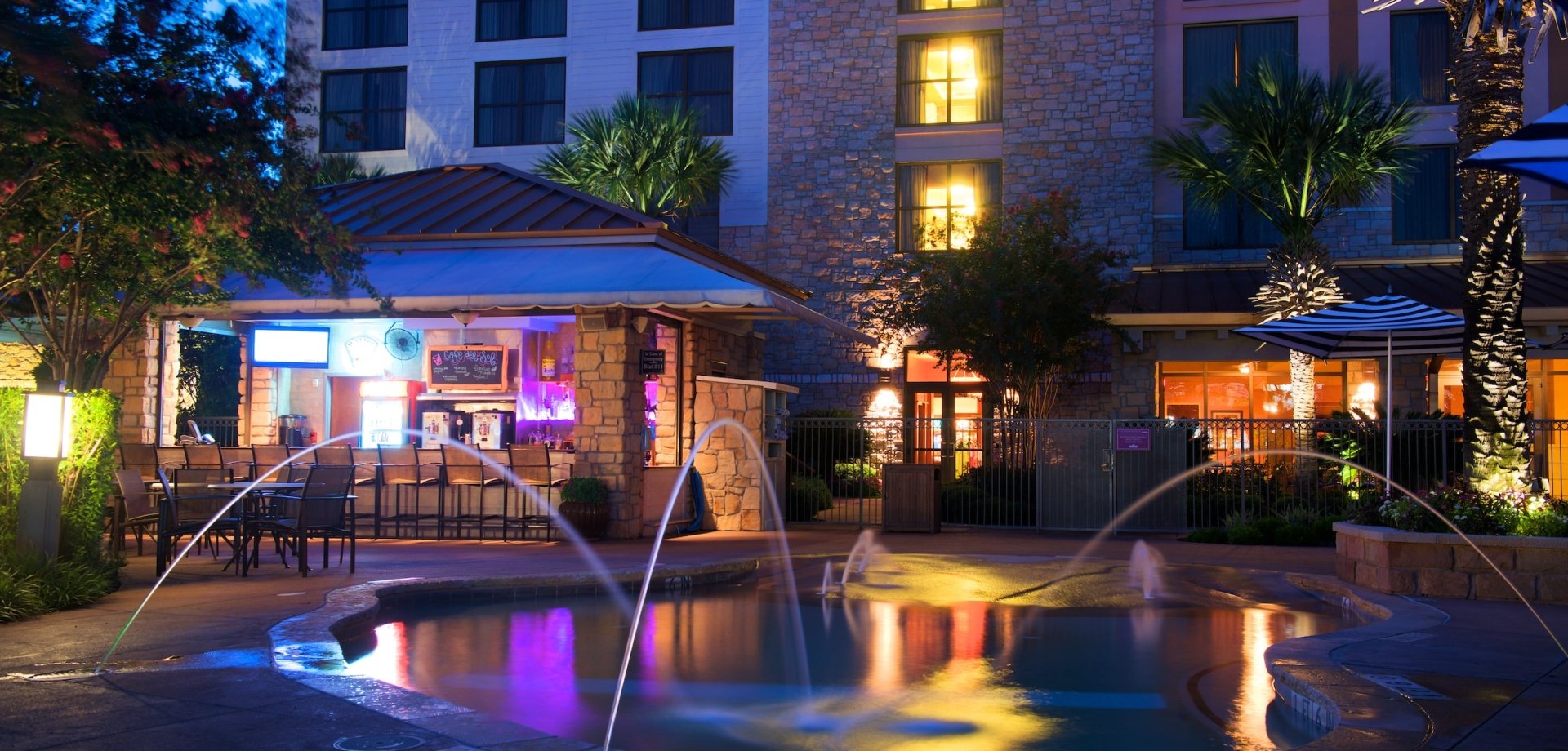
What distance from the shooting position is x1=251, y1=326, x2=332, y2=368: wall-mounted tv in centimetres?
1958

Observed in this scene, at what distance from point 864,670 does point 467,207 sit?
13.6 m

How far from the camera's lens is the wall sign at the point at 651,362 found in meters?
17.1

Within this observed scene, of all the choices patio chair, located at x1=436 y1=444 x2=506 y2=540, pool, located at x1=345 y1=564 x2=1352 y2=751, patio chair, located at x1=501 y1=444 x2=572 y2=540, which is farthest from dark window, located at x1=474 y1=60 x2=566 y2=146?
pool, located at x1=345 y1=564 x2=1352 y2=751

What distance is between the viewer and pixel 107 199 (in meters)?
9.02

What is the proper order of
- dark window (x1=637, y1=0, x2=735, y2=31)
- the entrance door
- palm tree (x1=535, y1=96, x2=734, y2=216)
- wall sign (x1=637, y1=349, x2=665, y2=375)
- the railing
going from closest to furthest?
wall sign (x1=637, y1=349, x2=665, y2=375) → the railing → the entrance door → palm tree (x1=535, y1=96, x2=734, y2=216) → dark window (x1=637, y1=0, x2=735, y2=31)

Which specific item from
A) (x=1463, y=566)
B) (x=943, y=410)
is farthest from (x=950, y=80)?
(x=1463, y=566)

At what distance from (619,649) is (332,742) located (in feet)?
12.1

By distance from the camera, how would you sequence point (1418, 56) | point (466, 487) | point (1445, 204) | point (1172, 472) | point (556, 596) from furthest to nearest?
point (1418, 56) < point (1445, 204) < point (1172, 472) < point (466, 487) < point (556, 596)

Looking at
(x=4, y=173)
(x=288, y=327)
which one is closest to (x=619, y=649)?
(x=4, y=173)

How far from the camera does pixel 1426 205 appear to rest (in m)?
26.5

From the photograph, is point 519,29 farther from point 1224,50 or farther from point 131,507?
point 131,507

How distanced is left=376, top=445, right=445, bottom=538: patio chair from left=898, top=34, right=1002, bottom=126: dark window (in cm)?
1552

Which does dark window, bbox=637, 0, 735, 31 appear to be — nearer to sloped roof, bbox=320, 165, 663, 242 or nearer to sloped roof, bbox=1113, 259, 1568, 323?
sloped roof, bbox=320, 165, 663, 242

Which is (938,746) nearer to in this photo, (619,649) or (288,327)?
(619,649)
